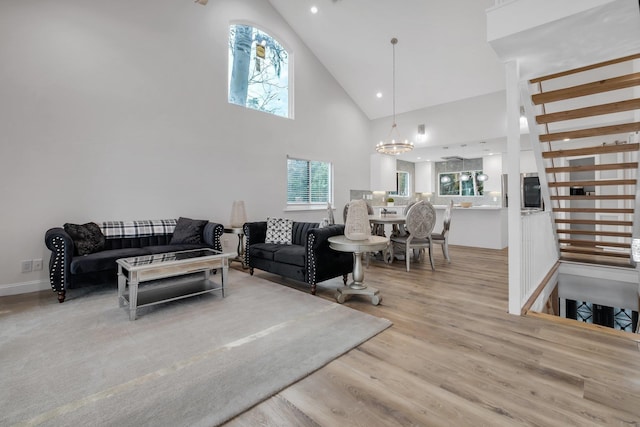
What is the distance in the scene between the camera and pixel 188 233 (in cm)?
432

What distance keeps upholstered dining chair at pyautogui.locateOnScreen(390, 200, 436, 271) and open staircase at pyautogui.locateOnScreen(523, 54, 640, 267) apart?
4.97 feet

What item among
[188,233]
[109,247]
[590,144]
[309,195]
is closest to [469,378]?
[188,233]

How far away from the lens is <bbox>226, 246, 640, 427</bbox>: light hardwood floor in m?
1.49

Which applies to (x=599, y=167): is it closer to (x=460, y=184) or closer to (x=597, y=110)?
(x=597, y=110)

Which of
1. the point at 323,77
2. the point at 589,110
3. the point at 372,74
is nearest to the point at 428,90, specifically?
the point at 372,74

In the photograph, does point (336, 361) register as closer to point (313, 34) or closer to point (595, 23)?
point (595, 23)

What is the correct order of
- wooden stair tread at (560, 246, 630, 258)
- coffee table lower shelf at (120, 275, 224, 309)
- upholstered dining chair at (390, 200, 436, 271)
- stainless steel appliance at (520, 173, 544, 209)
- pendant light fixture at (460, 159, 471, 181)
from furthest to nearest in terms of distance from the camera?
pendant light fixture at (460, 159, 471, 181)
stainless steel appliance at (520, 173, 544, 209)
upholstered dining chair at (390, 200, 436, 271)
wooden stair tread at (560, 246, 630, 258)
coffee table lower shelf at (120, 275, 224, 309)

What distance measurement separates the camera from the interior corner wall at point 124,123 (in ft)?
11.5

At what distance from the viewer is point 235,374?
72.4 inches

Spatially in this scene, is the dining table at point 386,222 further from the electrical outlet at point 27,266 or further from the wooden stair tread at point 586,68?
the electrical outlet at point 27,266

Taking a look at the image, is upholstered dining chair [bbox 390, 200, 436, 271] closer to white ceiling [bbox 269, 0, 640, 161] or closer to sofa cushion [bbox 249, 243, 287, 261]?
sofa cushion [bbox 249, 243, 287, 261]

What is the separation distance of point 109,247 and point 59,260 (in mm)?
750

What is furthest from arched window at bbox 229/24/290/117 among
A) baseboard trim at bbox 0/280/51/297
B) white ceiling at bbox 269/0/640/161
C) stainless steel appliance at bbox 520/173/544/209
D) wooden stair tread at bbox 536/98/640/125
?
stainless steel appliance at bbox 520/173/544/209

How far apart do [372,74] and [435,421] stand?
22.6 ft
